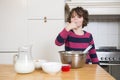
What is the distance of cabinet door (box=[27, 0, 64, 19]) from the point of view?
7.85ft

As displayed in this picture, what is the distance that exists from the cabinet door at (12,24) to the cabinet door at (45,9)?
0.10 meters

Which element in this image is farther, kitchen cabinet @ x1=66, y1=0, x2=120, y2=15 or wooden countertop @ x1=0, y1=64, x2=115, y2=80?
kitchen cabinet @ x1=66, y1=0, x2=120, y2=15

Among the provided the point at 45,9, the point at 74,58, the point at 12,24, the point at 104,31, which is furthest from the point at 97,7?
the point at 74,58

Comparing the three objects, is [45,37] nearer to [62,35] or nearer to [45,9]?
[45,9]

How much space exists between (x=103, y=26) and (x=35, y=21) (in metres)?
1.04

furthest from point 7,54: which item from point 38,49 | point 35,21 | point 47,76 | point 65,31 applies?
point 47,76

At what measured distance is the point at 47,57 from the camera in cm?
244

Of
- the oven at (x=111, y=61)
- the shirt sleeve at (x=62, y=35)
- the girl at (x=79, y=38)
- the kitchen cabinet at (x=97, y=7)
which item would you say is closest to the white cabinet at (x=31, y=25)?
the kitchen cabinet at (x=97, y=7)

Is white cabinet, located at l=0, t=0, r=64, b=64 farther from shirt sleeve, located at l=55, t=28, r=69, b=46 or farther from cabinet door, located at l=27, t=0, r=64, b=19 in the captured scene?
shirt sleeve, located at l=55, t=28, r=69, b=46

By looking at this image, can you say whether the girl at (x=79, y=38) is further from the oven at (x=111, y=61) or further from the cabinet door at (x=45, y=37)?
the oven at (x=111, y=61)

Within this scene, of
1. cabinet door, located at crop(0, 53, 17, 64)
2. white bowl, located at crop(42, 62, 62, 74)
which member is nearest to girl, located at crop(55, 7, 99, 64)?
white bowl, located at crop(42, 62, 62, 74)

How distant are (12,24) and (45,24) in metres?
0.41

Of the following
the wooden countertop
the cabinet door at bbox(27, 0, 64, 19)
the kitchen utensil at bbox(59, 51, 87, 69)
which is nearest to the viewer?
the wooden countertop

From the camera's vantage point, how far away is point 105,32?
2844 millimetres
